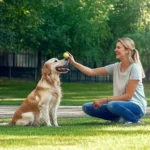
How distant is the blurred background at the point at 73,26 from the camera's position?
39219 mm

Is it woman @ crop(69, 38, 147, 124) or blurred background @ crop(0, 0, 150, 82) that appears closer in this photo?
woman @ crop(69, 38, 147, 124)

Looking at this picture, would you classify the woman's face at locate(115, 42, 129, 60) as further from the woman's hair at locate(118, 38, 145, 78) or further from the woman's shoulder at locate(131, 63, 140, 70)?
the woman's shoulder at locate(131, 63, 140, 70)

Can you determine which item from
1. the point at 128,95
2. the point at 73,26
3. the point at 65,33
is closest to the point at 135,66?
the point at 128,95

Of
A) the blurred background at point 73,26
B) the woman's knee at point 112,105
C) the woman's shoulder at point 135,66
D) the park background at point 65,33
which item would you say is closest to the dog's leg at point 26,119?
the woman's knee at point 112,105

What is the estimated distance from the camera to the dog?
14320mm

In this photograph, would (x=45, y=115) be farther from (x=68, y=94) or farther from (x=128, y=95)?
(x=68, y=94)

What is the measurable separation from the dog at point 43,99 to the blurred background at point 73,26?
893 inches

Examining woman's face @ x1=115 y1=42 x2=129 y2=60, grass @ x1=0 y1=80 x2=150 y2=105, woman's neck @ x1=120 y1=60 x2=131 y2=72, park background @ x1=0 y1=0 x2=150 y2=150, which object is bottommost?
grass @ x1=0 y1=80 x2=150 y2=105

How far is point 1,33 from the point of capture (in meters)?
38.2

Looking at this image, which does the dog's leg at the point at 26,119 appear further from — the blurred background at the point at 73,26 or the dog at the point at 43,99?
the blurred background at the point at 73,26

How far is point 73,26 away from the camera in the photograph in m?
47.2

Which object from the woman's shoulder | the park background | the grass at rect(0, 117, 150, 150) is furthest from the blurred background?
the grass at rect(0, 117, 150, 150)

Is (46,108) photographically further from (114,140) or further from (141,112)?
(114,140)

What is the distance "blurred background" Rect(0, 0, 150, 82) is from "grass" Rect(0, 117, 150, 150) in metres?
24.8
